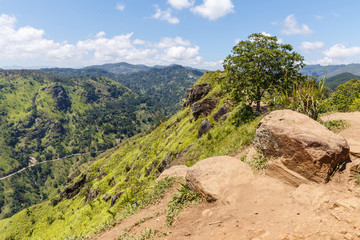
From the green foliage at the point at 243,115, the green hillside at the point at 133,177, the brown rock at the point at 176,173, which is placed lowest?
the green hillside at the point at 133,177

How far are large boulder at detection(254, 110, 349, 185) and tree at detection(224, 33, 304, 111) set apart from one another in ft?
48.4

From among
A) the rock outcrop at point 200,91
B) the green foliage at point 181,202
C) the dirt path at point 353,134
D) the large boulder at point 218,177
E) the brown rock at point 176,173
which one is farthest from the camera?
the rock outcrop at point 200,91

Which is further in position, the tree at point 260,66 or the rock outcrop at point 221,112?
the rock outcrop at point 221,112

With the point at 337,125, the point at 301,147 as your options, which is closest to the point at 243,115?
the point at 337,125

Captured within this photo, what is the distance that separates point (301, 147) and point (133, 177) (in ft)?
186

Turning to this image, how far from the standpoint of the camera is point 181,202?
469 inches

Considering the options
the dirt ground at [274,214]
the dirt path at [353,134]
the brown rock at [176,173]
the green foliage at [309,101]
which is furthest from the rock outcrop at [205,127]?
the dirt ground at [274,214]

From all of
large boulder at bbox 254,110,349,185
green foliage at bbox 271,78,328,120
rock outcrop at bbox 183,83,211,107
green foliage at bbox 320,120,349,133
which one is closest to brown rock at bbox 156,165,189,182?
large boulder at bbox 254,110,349,185

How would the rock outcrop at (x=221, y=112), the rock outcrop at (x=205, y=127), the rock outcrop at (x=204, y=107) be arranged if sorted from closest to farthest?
the rock outcrop at (x=221, y=112), the rock outcrop at (x=205, y=127), the rock outcrop at (x=204, y=107)

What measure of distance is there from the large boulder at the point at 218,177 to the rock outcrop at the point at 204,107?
3760cm

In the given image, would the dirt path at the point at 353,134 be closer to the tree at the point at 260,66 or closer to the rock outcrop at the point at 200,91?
the tree at the point at 260,66

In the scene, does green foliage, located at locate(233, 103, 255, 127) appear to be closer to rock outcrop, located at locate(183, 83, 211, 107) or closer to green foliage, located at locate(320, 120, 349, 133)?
green foliage, located at locate(320, 120, 349, 133)

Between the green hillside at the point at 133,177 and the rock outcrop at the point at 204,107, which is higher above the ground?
the rock outcrop at the point at 204,107

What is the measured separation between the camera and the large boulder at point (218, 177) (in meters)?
10.5
